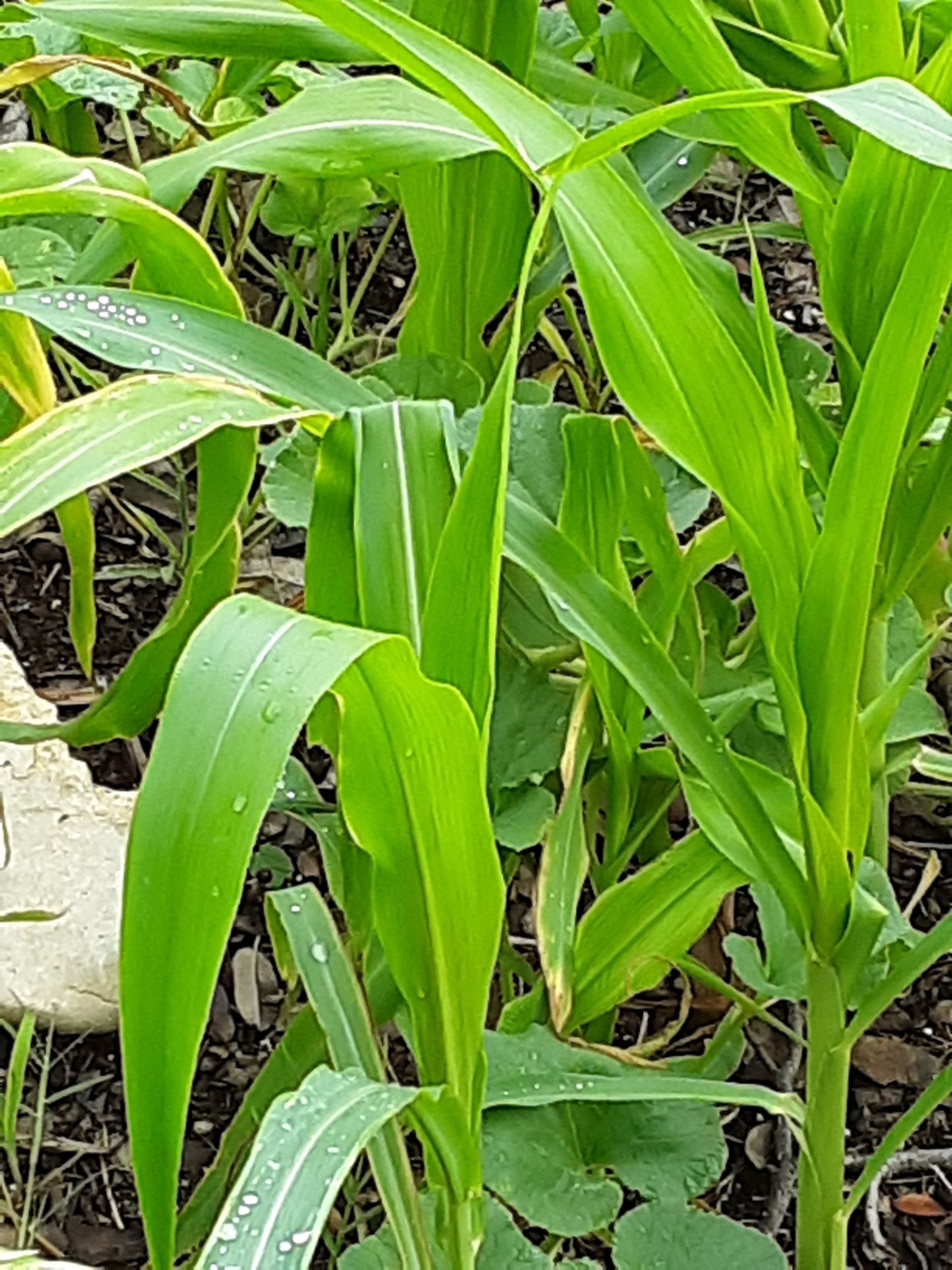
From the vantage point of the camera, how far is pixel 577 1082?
69 centimetres

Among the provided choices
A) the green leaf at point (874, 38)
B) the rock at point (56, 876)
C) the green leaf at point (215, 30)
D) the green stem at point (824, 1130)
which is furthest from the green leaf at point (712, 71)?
the rock at point (56, 876)

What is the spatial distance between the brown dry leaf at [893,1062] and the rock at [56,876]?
0.49m

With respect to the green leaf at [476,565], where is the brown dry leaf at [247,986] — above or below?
below

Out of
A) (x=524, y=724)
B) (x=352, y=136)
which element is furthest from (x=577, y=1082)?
(x=352, y=136)

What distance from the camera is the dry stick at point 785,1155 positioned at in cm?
91

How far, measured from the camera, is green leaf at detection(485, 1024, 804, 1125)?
2.20 feet

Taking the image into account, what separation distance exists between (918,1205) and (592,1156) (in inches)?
11.5

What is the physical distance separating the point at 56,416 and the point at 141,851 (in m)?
0.19

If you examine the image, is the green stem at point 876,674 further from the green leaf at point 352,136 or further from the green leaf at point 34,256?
the green leaf at point 34,256

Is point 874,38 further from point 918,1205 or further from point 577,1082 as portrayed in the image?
Result: point 918,1205

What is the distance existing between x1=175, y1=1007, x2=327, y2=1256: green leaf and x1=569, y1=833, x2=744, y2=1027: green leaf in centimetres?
14

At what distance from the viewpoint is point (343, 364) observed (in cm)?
136

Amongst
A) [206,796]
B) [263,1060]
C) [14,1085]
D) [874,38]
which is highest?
[874,38]

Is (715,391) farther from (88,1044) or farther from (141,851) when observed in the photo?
(88,1044)
